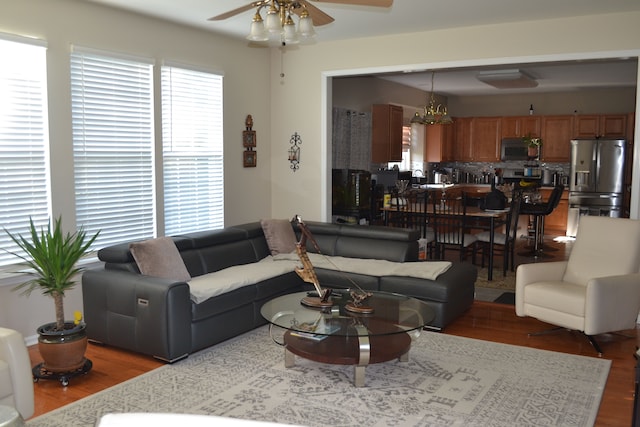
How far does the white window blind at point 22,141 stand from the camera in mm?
4336

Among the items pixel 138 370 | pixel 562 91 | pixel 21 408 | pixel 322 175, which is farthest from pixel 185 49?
pixel 562 91

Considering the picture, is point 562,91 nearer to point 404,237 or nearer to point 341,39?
point 341,39

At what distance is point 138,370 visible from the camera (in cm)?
402

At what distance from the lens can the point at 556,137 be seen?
35.9 ft

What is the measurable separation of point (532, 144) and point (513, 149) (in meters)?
0.41

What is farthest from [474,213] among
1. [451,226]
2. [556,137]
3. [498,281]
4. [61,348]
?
[556,137]

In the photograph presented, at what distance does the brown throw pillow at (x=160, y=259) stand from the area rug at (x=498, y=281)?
11.6 ft

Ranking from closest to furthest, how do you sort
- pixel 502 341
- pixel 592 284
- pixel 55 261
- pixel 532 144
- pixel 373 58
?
1. pixel 55 261
2. pixel 592 284
3. pixel 502 341
4. pixel 373 58
5. pixel 532 144

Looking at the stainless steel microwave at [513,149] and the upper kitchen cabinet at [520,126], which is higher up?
the upper kitchen cabinet at [520,126]

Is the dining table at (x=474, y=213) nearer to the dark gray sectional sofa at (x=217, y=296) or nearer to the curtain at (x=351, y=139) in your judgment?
the curtain at (x=351, y=139)

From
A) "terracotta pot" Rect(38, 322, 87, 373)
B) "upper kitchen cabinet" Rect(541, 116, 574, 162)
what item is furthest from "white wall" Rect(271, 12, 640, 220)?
"upper kitchen cabinet" Rect(541, 116, 574, 162)

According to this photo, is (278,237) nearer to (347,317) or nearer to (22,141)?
(347,317)

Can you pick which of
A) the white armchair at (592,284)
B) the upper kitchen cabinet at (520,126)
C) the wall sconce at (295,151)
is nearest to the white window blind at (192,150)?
the wall sconce at (295,151)

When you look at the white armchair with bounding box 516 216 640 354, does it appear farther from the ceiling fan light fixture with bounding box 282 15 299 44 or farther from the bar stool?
the bar stool
